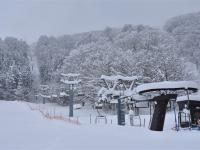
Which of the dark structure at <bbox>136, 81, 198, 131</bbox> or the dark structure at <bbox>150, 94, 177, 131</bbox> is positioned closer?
the dark structure at <bbox>136, 81, 198, 131</bbox>

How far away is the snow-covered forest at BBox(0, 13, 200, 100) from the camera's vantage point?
2484 inches

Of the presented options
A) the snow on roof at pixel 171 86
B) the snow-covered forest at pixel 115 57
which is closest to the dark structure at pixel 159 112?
the snow on roof at pixel 171 86

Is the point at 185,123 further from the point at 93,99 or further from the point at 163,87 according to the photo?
the point at 93,99

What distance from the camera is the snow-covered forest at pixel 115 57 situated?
6309cm

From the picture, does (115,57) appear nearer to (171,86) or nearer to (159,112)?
(159,112)

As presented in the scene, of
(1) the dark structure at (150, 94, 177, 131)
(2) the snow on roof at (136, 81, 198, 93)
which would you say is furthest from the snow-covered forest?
(2) the snow on roof at (136, 81, 198, 93)

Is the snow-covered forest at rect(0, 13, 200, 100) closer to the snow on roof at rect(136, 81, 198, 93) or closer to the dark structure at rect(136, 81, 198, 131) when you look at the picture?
the dark structure at rect(136, 81, 198, 131)

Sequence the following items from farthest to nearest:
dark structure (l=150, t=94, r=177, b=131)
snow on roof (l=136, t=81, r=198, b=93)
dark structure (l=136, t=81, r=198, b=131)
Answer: dark structure (l=150, t=94, r=177, b=131)
dark structure (l=136, t=81, r=198, b=131)
snow on roof (l=136, t=81, r=198, b=93)

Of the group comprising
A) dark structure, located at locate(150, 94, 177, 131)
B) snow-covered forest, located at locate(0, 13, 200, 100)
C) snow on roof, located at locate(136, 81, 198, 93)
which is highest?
snow-covered forest, located at locate(0, 13, 200, 100)

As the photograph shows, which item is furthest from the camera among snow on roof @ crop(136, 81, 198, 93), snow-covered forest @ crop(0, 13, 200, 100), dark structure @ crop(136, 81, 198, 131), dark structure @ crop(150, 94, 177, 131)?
snow-covered forest @ crop(0, 13, 200, 100)

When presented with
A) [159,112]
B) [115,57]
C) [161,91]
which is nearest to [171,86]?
[161,91]

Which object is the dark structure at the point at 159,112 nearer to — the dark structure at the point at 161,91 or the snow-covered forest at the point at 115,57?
the dark structure at the point at 161,91

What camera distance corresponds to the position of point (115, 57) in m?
68.2

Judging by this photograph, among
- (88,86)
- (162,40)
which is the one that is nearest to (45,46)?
(162,40)
